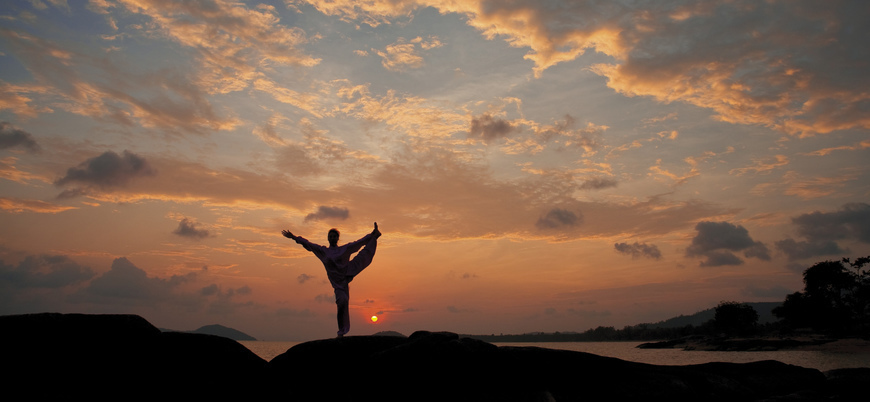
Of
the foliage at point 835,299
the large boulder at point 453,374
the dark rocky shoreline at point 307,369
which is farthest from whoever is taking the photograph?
the foliage at point 835,299

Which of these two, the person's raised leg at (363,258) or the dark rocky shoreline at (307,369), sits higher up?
the person's raised leg at (363,258)

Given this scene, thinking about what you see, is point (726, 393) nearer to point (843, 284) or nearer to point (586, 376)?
point (586, 376)

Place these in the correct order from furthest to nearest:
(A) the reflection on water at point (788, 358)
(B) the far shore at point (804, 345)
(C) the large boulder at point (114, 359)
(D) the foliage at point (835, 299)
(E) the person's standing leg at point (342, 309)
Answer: (D) the foliage at point (835, 299)
(B) the far shore at point (804, 345)
(A) the reflection on water at point (788, 358)
(E) the person's standing leg at point (342, 309)
(C) the large boulder at point (114, 359)

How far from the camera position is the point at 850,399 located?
11305 mm

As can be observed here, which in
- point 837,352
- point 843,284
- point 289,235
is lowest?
point 837,352

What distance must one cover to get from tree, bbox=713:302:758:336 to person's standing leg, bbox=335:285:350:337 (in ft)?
362

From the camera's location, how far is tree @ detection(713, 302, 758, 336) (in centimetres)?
10112

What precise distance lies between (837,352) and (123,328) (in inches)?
2792

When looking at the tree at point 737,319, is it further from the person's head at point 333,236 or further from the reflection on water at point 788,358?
Answer: the person's head at point 333,236

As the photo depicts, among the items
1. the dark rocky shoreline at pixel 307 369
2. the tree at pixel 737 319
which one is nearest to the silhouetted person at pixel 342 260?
the dark rocky shoreline at pixel 307 369

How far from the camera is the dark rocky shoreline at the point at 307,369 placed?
25.6ft

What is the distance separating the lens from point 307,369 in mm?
9328

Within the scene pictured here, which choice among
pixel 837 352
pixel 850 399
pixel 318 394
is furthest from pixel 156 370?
pixel 837 352

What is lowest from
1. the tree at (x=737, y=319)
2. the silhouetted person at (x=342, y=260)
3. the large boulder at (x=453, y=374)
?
the tree at (x=737, y=319)
